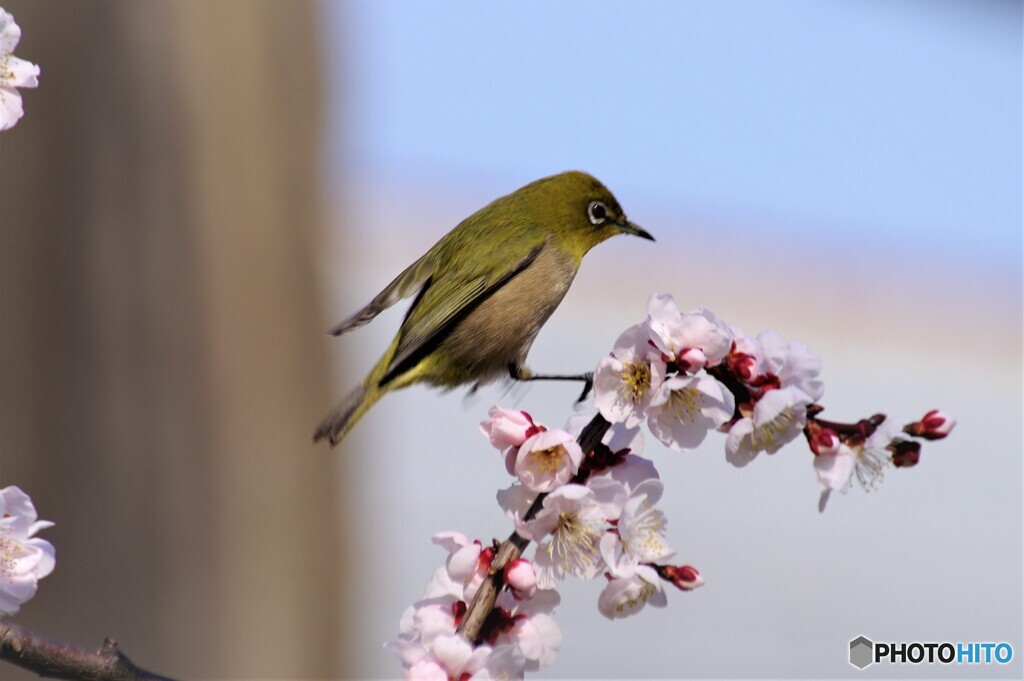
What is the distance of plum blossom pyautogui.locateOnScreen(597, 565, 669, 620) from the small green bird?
0.79 metres

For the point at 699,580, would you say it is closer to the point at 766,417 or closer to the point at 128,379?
the point at 766,417

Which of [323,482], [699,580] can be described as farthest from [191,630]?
[699,580]

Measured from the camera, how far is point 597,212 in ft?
7.59

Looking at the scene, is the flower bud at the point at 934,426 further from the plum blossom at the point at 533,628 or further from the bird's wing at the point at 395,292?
the bird's wing at the point at 395,292

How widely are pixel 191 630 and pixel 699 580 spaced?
3.21m

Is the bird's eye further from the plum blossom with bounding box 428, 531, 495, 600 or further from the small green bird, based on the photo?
the plum blossom with bounding box 428, 531, 495, 600

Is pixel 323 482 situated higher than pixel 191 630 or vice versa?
pixel 323 482

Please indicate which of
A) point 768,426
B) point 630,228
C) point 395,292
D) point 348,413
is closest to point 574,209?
point 630,228

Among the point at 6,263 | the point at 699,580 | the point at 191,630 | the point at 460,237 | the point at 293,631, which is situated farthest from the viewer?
the point at 293,631

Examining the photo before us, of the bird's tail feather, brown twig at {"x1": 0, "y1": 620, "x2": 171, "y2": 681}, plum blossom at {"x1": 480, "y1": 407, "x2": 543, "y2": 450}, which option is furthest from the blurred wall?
plum blossom at {"x1": 480, "y1": 407, "x2": 543, "y2": 450}

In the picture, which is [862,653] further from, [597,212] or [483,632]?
[597,212]

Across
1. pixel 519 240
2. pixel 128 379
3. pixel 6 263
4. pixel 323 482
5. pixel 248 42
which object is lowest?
pixel 323 482

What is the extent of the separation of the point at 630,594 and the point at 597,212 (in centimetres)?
130

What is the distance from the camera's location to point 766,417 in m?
1.12
